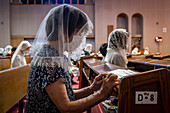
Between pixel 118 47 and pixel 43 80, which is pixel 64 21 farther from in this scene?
pixel 118 47

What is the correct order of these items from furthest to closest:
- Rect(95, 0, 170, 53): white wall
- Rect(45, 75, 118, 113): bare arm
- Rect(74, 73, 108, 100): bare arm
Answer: Rect(95, 0, 170, 53): white wall < Rect(74, 73, 108, 100): bare arm < Rect(45, 75, 118, 113): bare arm

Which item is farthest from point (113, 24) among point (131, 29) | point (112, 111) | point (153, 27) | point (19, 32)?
point (112, 111)

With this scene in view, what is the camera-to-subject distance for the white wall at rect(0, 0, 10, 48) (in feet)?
39.5

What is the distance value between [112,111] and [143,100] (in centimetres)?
54

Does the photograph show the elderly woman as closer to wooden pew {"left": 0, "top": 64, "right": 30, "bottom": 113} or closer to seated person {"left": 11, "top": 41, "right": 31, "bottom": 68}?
wooden pew {"left": 0, "top": 64, "right": 30, "bottom": 113}

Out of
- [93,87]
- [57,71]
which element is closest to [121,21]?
[93,87]

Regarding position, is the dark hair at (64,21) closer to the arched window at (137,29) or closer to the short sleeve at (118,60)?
the short sleeve at (118,60)

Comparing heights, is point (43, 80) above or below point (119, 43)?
below

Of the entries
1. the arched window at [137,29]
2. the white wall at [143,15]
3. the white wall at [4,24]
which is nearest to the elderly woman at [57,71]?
the white wall at [143,15]

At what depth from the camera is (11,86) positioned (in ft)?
7.82

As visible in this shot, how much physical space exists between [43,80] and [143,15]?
13.3 metres

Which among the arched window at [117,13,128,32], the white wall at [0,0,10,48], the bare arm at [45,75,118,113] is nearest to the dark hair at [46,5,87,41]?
the bare arm at [45,75,118,113]

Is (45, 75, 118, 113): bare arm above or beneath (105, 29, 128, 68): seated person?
beneath

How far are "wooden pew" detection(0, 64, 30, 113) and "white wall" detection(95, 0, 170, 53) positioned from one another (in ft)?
33.0
